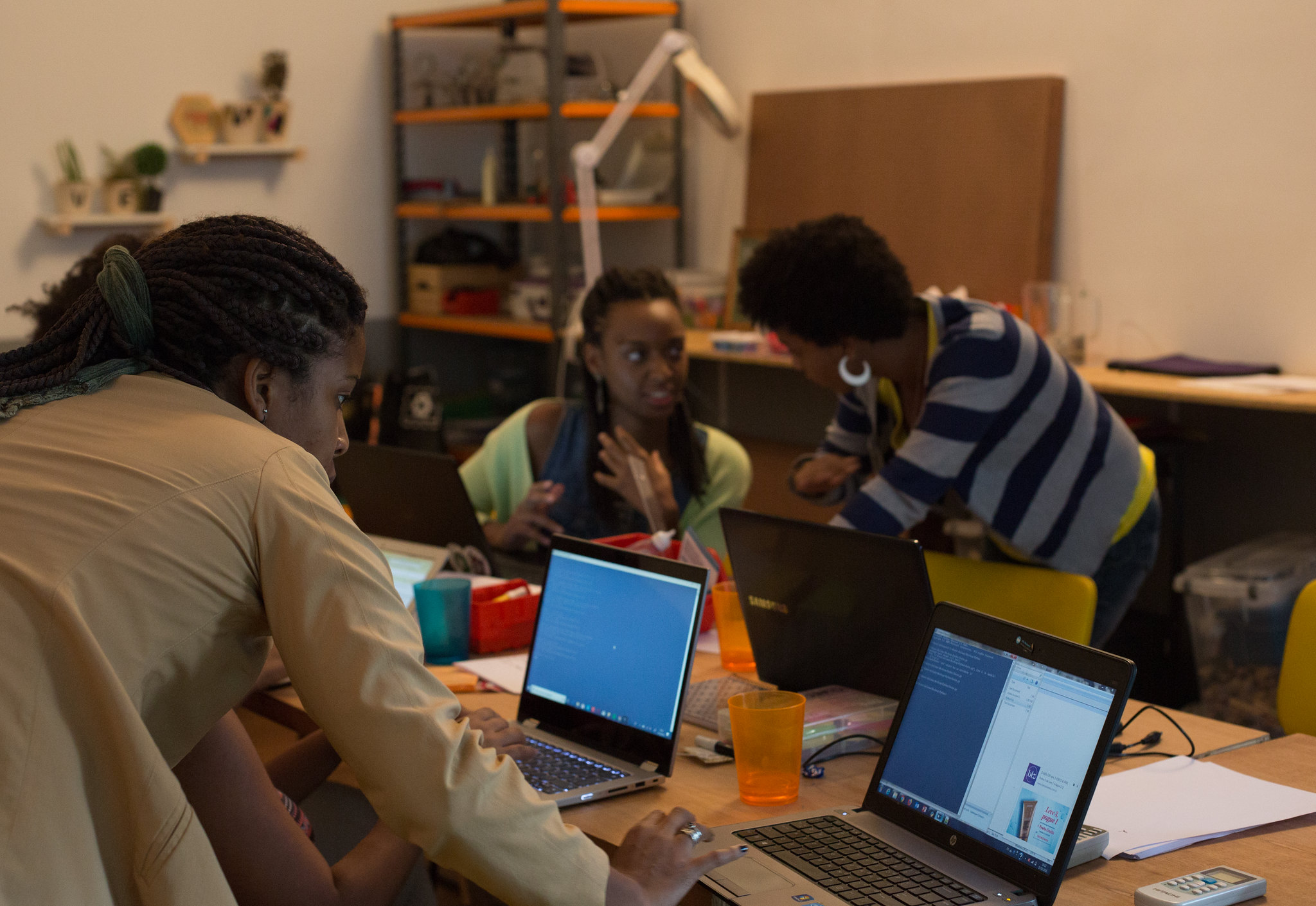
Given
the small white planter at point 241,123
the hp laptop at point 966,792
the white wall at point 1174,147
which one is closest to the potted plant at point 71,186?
the small white planter at point 241,123

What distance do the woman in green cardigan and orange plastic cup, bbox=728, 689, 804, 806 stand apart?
1.09 metres

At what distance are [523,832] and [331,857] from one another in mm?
1203

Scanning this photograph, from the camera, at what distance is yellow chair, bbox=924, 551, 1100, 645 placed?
202 cm

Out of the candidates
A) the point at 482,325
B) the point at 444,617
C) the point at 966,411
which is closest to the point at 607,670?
the point at 444,617

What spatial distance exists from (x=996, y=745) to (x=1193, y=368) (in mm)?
2191

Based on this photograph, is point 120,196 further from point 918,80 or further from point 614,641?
point 614,641

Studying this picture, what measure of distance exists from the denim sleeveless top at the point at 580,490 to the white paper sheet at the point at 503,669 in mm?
616

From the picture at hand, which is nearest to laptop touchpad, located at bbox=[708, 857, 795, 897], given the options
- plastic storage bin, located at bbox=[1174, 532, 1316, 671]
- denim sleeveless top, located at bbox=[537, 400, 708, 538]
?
denim sleeveless top, located at bbox=[537, 400, 708, 538]

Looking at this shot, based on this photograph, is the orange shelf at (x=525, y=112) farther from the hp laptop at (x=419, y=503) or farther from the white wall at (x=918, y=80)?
the hp laptop at (x=419, y=503)

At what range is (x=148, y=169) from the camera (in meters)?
4.32

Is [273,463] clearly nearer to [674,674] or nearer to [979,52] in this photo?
[674,674]

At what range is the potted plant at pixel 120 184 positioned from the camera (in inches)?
169

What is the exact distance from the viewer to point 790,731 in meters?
1.45

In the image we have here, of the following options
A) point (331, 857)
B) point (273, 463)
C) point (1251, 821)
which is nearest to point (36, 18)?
point (331, 857)
